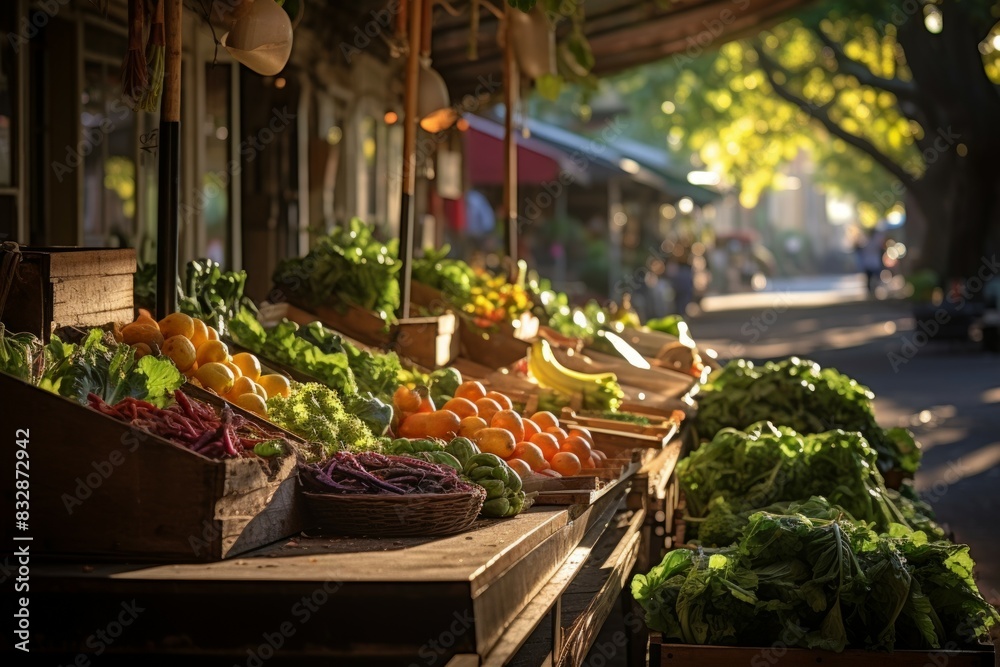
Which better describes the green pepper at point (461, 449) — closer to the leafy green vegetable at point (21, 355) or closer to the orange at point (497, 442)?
the orange at point (497, 442)

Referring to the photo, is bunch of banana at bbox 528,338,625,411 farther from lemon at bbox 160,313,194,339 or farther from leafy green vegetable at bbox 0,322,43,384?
leafy green vegetable at bbox 0,322,43,384

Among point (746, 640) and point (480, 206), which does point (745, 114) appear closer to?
point (480, 206)

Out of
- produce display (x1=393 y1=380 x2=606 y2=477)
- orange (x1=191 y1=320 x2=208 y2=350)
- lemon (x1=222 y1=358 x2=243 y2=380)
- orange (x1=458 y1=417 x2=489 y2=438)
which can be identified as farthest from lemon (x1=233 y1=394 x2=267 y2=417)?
orange (x1=458 y1=417 x2=489 y2=438)

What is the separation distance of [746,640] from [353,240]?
3.45 m

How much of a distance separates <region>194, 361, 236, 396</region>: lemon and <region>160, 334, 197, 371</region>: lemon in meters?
0.07

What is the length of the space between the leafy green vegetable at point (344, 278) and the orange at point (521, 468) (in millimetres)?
2211

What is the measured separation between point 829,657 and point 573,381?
2.89 metres

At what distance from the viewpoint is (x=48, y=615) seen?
3.11 meters

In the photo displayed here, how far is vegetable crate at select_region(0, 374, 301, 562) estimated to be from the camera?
10.4 ft

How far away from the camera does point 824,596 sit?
437 cm

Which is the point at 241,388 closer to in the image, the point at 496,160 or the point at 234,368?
the point at 234,368

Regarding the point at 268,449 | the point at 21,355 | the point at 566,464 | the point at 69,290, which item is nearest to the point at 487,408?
the point at 566,464

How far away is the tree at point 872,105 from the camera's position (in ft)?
78.0

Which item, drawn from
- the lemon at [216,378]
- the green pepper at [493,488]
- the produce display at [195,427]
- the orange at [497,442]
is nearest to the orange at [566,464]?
the orange at [497,442]
